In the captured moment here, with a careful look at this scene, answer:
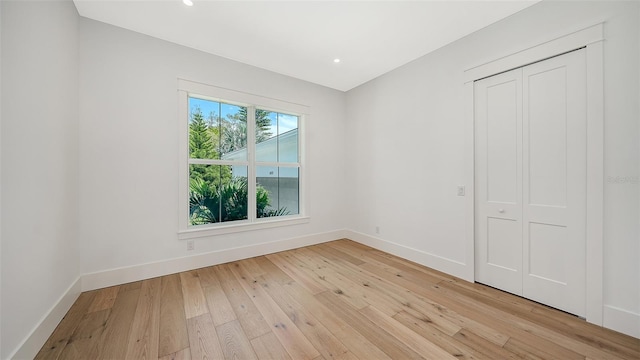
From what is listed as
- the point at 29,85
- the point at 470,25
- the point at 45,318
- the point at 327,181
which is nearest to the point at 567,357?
the point at 470,25

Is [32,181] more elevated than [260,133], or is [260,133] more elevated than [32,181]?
[260,133]

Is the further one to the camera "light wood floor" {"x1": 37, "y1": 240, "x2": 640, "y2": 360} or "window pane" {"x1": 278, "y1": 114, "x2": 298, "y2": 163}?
"window pane" {"x1": 278, "y1": 114, "x2": 298, "y2": 163}

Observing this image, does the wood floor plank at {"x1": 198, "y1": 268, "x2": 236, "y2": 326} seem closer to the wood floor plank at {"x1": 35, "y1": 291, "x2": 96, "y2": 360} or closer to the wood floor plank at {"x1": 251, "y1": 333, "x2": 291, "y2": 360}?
the wood floor plank at {"x1": 251, "y1": 333, "x2": 291, "y2": 360}

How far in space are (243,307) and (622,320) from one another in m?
2.95

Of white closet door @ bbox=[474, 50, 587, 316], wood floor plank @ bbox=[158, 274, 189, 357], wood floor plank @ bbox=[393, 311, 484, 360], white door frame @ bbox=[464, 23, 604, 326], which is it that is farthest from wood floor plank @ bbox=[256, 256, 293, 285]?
white door frame @ bbox=[464, 23, 604, 326]

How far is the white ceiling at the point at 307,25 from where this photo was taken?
2.11 m

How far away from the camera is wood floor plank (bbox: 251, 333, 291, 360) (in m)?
1.46

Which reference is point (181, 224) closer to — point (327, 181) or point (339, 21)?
point (327, 181)

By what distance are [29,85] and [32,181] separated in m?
0.64

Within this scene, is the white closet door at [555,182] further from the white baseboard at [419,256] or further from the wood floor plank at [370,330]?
the wood floor plank at [370,330]

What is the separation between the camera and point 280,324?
5.83ft

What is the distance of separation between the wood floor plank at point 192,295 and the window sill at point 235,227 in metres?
0.45

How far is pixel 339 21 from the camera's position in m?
2.32

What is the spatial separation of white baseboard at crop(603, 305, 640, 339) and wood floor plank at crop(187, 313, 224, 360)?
286 centimetres
